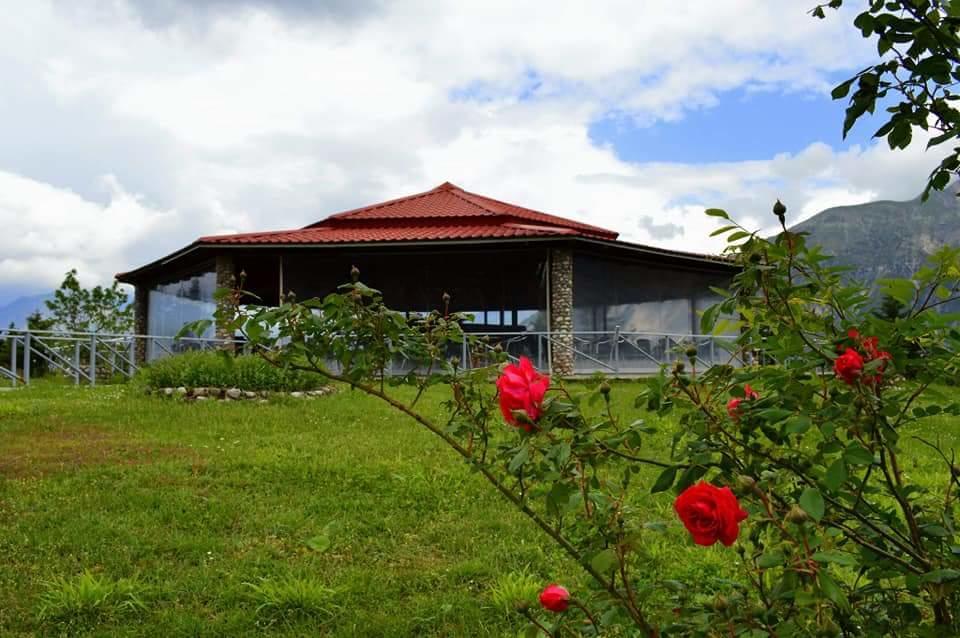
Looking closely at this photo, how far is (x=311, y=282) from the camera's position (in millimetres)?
17125

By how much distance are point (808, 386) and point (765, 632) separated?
0.50 m

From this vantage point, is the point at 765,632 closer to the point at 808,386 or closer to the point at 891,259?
the point at 808,386

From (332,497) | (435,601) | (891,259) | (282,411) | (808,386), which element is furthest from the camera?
(891,259)

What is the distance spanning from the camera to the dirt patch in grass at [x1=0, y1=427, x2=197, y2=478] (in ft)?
18.8

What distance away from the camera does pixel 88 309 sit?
29.3 m

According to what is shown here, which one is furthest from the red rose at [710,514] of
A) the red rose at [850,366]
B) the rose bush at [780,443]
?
the red rose at [850,366]

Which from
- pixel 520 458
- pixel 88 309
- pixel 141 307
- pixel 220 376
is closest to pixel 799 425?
pixel 520 458

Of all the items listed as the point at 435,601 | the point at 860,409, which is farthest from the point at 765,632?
the point at 435,601

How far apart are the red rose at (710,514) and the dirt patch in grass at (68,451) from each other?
18.2ft

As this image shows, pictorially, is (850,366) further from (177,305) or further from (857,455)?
(177,305)

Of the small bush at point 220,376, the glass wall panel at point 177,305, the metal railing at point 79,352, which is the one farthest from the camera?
the glass wall panel at point 177,305

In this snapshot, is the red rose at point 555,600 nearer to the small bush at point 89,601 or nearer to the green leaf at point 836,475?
the green leaf at point 836,475

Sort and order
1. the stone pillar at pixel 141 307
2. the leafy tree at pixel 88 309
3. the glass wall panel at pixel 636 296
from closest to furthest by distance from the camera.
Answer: the glass wall panel at pixel 636 296 < the stone pillar at pixel 141 307 < the leafy tree at pixel 88 309

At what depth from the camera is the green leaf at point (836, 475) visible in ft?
4.32
